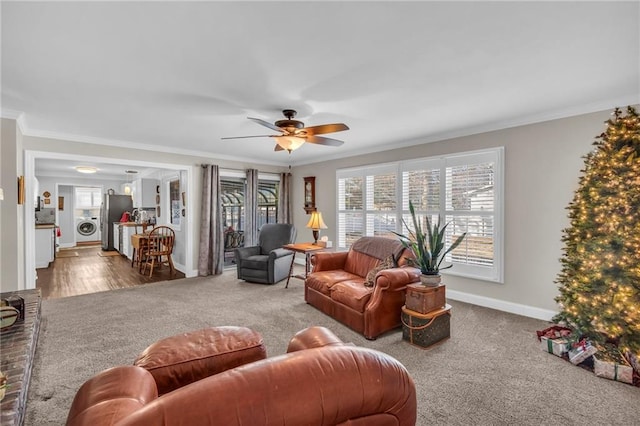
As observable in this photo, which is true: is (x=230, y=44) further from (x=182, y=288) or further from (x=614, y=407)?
(x=182, y=288)

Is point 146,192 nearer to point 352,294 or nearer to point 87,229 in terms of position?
point 87,229

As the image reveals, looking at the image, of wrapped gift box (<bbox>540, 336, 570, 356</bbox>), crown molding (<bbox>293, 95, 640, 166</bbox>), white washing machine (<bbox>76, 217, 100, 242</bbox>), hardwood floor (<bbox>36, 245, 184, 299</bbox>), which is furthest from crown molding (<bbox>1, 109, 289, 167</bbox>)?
white washing machine (<bbox>76, 217, 100, 242</bbox>)

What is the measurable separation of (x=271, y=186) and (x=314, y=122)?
3548 millimetres

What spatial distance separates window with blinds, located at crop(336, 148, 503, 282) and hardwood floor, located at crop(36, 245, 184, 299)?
13.3ft

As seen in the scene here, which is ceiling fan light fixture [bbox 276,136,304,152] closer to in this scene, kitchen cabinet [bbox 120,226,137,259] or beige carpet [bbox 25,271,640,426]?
beige carpet [bbox 25,271,640,426]

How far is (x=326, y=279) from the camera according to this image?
3547 mm

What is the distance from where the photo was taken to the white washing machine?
997cm

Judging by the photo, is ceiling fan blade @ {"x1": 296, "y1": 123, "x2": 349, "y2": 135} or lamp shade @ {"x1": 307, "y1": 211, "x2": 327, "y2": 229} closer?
ceiling fan blade @ {"x1": 296, "y1": 123, "x2": 349, "y2": 135}

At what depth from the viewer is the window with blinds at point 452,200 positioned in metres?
3.79

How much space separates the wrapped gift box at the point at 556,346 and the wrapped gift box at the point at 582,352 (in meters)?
0.07

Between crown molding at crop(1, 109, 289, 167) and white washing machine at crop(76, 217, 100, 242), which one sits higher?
crown molding at crop(1, 109, 289, 167)

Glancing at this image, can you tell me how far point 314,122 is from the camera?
365 centimetres

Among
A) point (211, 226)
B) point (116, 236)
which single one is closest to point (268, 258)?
point (211, 226)

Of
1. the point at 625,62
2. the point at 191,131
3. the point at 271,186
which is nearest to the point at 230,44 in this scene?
the point at 191,131
